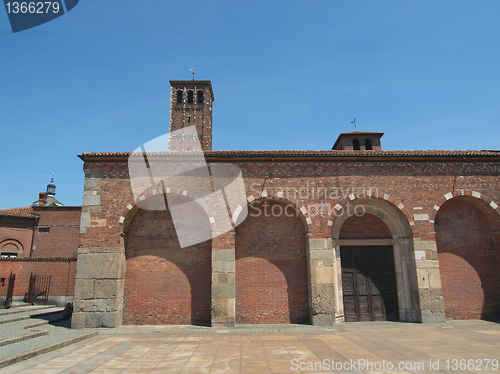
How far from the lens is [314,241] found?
10953mm

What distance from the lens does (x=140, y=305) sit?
11.1 meters

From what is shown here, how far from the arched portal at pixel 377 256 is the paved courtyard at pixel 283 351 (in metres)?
1.05

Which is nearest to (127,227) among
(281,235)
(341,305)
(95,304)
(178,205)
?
(178,205)

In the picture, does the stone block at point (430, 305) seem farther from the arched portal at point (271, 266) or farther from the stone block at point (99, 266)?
the stone block at point (99, 266)

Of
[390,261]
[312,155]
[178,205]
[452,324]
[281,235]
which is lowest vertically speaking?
[452,324]

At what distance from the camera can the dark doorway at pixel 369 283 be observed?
11242 millimetres

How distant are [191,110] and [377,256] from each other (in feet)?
60.4

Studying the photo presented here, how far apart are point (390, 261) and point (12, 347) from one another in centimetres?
1166

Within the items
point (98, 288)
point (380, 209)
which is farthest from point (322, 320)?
point (98, 288)

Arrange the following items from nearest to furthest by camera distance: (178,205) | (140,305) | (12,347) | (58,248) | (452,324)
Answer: (12,347)
(452,324)
(140,305)
(178,205)
(58,248)

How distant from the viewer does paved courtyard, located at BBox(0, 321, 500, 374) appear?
602 centimetres

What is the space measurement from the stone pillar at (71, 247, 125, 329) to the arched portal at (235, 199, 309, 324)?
4.05m

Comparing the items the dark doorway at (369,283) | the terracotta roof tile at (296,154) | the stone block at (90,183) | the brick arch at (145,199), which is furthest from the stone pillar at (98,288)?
the dark doorway at (369,283)

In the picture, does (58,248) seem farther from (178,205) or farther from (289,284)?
(289,284)
